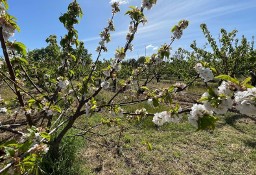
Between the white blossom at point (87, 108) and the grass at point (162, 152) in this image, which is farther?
the grass at point (162, 152)

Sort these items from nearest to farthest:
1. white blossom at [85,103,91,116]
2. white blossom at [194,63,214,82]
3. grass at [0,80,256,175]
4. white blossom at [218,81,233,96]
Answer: white blossom at [218,81,233,96], white blossom at [194,63,214,82], white blossom at [85,103,91,116], grass at [0,80,256,175]

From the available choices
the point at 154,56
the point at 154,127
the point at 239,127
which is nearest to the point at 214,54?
the point at 239,127

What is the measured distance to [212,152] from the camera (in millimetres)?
7172

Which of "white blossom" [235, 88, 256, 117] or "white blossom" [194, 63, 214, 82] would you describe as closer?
"white blossom" [235, 88, 256, 117]

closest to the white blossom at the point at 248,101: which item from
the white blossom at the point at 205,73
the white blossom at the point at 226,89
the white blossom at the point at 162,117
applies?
the white blossom at the point at 226,89

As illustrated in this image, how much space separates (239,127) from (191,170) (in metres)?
4.80

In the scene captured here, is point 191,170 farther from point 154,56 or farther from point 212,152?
point 154,56

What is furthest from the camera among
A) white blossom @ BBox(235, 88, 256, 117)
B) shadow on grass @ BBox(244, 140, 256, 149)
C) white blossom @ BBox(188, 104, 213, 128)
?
shadow on grass @ BBox(244, 140, 256, 149)

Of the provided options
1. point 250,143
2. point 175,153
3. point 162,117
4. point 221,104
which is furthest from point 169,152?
point 221,104

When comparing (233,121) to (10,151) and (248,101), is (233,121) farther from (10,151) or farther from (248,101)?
(10,151)

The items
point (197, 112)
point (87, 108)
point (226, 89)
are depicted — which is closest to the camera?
point (226, 89)

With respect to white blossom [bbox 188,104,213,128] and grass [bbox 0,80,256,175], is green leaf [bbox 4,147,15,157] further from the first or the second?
grass [bbox 0,80,256,175]

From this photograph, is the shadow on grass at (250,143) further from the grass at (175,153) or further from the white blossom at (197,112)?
the white blossom at (197,112)

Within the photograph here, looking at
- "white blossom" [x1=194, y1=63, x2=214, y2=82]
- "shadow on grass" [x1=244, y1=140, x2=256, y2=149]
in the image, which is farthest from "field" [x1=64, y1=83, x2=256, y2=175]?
"white blossom" [x1=194, y1=63, x2=214, y2=82]
